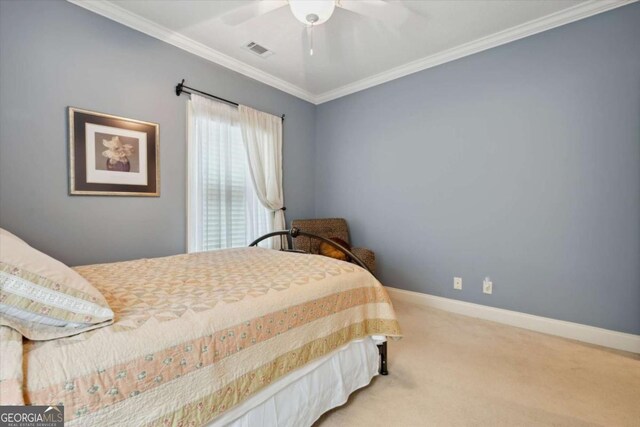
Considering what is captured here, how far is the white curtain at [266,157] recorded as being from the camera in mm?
→ 3270

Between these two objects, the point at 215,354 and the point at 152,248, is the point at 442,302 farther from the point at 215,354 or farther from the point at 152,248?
the point at 152,248

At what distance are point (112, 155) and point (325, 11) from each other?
6.69 feet

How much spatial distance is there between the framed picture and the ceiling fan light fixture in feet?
5.29

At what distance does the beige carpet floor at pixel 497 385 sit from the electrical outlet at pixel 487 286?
43 cm

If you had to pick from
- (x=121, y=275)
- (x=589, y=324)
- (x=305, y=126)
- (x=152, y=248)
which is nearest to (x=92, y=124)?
(x=152, y=248)

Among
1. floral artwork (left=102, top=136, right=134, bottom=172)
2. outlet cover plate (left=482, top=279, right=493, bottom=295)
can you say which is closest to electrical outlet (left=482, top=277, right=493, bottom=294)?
outlet cover plate (left=482, top=279, right=493, bottom=295)

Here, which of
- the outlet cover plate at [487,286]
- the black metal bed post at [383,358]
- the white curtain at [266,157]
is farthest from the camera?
the white curtain at [266,157]

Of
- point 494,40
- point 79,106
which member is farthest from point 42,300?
point 494,40

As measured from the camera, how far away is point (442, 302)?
3.10 m

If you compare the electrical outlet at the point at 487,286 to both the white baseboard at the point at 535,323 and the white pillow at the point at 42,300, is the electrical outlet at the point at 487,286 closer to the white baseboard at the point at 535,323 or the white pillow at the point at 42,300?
the white baseboard at the point at 535,323

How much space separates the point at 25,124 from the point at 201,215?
141 centimetres

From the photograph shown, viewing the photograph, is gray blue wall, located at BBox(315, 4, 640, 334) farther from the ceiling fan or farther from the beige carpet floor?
the ceiling fan

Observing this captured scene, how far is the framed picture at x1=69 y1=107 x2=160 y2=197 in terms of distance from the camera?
219 centimetres

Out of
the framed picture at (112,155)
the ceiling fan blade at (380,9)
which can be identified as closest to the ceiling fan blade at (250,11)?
the ceiling fan blade at (380,9)
